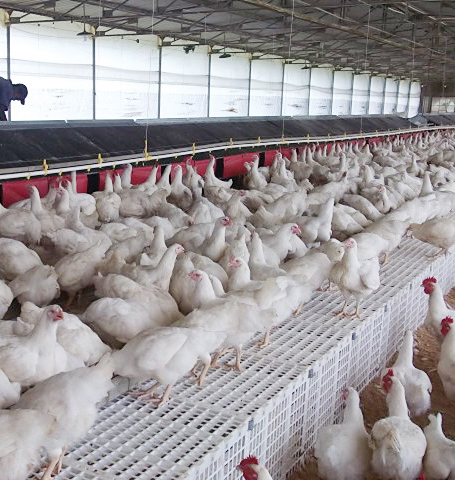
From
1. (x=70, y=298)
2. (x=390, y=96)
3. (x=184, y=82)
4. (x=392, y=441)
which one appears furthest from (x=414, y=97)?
(x=392, y=441)

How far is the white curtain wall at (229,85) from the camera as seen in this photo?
869 inches

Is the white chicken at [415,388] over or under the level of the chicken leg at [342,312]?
under

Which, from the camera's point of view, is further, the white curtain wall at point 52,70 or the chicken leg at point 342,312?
the white curtain wall at point 52,70

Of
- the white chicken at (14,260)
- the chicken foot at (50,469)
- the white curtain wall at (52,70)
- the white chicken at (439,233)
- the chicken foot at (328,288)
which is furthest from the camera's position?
the white curtain wall at (52,70)

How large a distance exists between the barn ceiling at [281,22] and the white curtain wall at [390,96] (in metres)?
10.4

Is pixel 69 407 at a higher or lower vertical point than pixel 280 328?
A: higher

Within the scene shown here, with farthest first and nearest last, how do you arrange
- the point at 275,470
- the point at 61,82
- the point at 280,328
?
the point at 61,82, the point at 280,328, the point at 275,470

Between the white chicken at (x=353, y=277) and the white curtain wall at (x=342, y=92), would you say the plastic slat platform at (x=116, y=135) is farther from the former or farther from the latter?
the white curtain wall at (x=342, y=92)

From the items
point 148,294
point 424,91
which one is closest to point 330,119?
point 148,294

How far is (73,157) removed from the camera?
268 inches

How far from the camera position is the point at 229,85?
2286 cm

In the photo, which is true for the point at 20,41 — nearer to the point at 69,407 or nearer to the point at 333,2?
the point at 333,2

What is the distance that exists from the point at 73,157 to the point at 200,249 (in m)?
2.96

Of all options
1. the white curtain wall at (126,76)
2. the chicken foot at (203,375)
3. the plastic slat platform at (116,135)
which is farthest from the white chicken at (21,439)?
the white curtain wall at (126,76)
